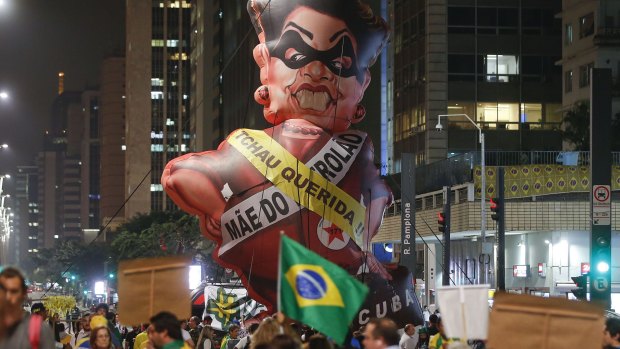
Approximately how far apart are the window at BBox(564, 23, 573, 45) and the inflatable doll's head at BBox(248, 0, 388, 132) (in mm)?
39953

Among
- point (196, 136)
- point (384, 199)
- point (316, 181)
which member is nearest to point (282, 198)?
point (316, 181)

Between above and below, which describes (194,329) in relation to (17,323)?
below

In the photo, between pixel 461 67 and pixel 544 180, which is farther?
pixel 461 67

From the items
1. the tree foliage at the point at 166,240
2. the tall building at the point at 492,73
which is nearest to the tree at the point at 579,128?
the tall building at the point at 492,73

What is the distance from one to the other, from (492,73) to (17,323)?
64351 millimetres

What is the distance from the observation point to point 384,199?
26.7 meters

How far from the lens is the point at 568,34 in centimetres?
6525

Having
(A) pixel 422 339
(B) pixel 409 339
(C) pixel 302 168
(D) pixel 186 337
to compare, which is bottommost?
(A) pixel 422 339

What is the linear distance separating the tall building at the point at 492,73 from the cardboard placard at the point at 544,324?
6106 cm

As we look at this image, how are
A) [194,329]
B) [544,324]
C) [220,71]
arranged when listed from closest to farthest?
[544,324] < [194,329] < [220,71]

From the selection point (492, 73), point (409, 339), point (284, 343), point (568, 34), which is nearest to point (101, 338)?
point (284, 343)

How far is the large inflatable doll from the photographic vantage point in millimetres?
25391

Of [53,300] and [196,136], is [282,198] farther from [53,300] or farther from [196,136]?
[196,136]

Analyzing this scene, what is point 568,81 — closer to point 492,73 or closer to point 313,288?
point 492,73
